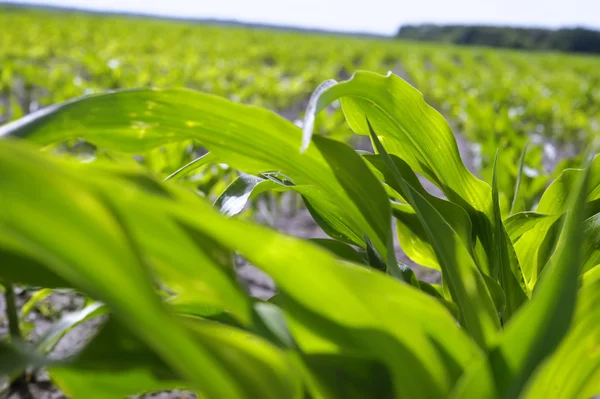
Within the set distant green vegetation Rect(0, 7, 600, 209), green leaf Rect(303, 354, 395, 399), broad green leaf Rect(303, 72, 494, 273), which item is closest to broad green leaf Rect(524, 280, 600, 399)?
green leaf Rect(303, 354, 395, 399)

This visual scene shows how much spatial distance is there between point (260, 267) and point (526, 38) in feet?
124

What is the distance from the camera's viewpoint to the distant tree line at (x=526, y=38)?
109 feet

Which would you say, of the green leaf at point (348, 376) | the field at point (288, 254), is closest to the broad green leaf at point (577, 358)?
the field at point (288, 254)

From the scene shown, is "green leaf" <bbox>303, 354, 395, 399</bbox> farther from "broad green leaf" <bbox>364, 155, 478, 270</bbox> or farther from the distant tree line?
the distant tree line

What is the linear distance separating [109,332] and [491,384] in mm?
244

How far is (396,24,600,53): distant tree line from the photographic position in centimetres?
3312

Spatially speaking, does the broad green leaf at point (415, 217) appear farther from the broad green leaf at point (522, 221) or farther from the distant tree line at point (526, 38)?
the distant tree line at point (526, 38)

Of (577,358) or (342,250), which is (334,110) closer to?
(342,250)

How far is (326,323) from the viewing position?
365 millimetres

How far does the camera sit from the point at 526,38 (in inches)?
1345

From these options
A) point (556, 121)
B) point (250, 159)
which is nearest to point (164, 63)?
point (556, 121)

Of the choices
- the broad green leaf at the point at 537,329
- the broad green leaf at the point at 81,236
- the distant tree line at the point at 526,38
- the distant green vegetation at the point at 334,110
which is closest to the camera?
the broad green leaf at the point at 81,236

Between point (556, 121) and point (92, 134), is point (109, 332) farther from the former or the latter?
point (556, 121)

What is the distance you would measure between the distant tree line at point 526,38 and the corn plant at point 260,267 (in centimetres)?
3608
